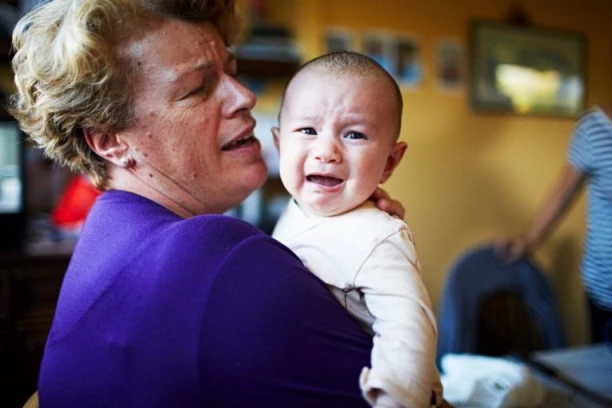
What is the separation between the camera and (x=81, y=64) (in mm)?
872

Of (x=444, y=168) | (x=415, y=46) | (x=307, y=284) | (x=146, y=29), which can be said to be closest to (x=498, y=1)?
(x=415, y=46)

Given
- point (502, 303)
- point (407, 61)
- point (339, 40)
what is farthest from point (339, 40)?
point (502, 303)

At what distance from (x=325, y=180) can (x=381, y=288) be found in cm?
20

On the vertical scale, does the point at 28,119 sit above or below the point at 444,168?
above

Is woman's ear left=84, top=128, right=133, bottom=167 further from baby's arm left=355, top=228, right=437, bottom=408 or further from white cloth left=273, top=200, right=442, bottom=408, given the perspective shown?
baby's arm left=355, top=228, right=437, bottom=408

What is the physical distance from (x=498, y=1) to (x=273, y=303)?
2.92 m

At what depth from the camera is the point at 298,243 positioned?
2.85 ft

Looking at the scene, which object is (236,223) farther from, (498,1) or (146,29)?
(498,1)

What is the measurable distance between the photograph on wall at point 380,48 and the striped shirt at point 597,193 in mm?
1027

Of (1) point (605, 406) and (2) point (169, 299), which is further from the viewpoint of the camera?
(1) point (605, 406)

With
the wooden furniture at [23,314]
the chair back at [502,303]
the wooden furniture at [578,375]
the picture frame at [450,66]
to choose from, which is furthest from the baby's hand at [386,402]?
the picture frame at [450,66]

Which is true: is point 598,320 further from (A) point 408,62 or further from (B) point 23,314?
(B) point 23,314

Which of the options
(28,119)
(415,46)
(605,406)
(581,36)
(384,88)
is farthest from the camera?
(581,36)

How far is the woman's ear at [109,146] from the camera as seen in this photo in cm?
96
